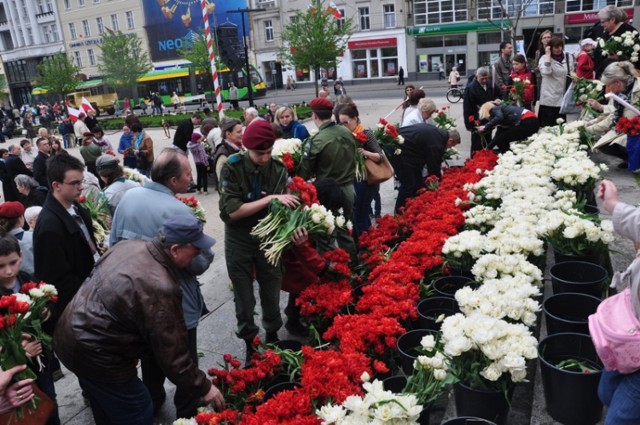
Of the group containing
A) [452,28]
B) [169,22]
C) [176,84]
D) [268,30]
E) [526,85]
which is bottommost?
[526,85]

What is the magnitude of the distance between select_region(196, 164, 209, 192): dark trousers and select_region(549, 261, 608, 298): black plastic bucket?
338 inches

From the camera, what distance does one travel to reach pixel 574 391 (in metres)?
2.71

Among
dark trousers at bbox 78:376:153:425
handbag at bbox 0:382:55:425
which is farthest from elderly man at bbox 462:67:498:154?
handbag at bbox 0:382:55:425

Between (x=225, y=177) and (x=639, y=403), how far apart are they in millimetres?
2879

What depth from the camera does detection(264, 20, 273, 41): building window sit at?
47250mm

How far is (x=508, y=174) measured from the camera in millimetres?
5766

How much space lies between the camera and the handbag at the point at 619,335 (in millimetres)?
2148

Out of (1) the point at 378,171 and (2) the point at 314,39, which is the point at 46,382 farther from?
(2) the point at 314,39

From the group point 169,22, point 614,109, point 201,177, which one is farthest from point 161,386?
point 169,22

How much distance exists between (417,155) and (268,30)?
44062 millimetres

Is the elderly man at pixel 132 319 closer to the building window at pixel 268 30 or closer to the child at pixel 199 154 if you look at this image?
the child at pixel 199 154

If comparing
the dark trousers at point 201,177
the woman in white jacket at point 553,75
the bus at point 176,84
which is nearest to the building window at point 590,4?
the bus at point 176,84

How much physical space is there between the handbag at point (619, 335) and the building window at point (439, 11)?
41.0 meters

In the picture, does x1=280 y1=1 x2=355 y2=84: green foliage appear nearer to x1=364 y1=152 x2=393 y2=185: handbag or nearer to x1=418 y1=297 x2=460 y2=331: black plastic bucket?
x1=364 y1=152 x2=393 y2=185: handbag
